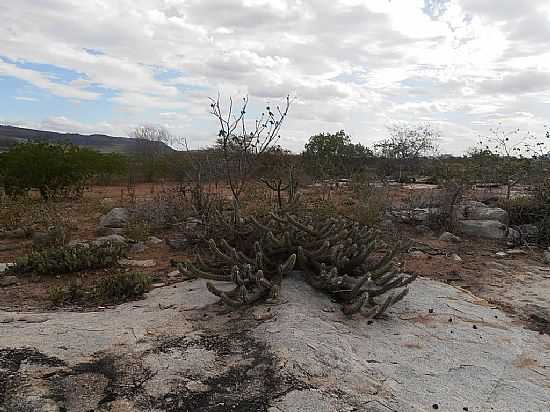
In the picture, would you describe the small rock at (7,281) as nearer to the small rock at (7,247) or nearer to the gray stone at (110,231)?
the small rock at (7,247)

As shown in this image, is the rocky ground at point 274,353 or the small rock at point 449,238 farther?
the small rock at point 449,238

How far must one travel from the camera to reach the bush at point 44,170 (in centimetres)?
1214

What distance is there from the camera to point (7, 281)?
537 centimetres

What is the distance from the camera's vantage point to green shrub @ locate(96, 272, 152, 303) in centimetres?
478

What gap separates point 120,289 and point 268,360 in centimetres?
207

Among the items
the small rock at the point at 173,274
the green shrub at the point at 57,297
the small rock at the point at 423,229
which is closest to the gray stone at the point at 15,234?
the small rock at the point at 173,274

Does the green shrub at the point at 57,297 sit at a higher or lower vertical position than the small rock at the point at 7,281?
higher

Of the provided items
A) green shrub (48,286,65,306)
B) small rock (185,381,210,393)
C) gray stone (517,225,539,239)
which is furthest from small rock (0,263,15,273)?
gray stone (517,225,539,239)

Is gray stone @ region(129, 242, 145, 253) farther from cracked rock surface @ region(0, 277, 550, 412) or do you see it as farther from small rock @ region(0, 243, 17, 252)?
cracked rock surface @ region(0, 277, 550, 412)

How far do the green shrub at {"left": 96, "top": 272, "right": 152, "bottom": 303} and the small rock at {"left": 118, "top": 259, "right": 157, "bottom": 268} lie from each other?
1.27 meters

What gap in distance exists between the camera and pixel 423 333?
13.4 feet

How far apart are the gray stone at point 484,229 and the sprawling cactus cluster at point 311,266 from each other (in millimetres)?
3972

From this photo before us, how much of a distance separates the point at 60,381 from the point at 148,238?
15.5 feet

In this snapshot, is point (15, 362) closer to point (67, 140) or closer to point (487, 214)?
point (487, 214)
